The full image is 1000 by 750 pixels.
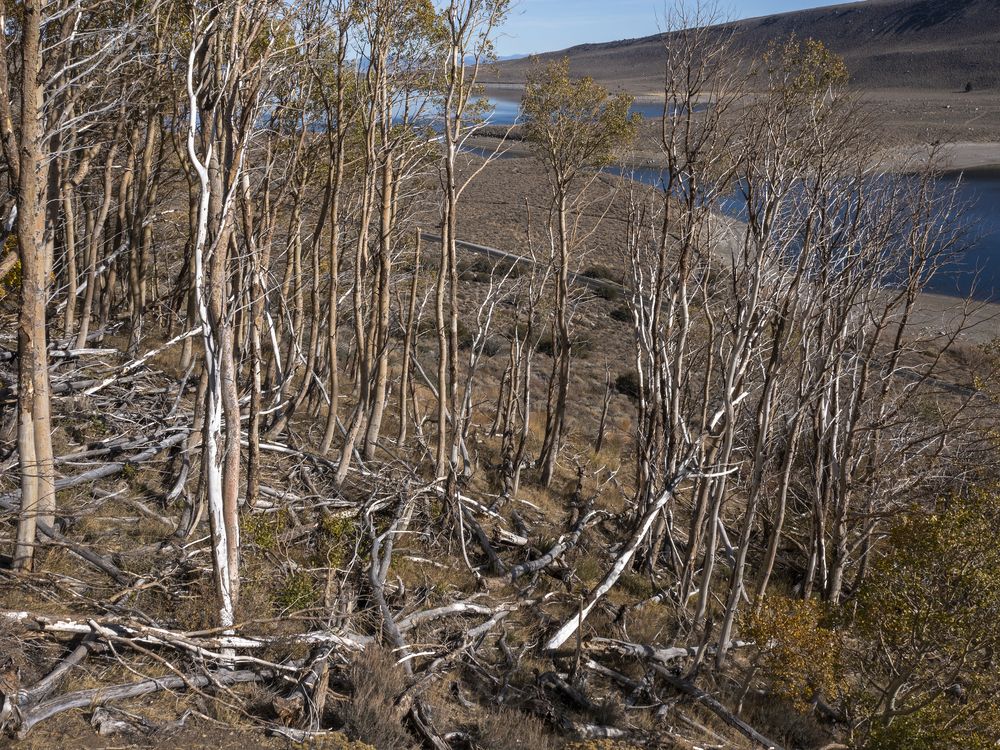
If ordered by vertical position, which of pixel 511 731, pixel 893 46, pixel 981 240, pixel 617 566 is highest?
pixel 893 46

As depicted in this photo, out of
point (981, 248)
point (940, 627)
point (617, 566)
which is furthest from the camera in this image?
point (981, 248)

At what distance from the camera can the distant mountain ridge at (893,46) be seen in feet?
369

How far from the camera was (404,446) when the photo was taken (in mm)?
12086

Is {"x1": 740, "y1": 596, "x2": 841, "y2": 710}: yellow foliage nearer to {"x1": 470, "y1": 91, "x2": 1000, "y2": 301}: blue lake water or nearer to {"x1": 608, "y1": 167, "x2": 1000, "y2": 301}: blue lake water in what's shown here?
{"x1": 470, "y1": 91, "x2": 1000, "y2": 301}: blue lake water

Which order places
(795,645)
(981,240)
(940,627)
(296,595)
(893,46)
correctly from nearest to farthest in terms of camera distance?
(940,627) < (795,645) < (296,595) < (981,240) < (893,46)

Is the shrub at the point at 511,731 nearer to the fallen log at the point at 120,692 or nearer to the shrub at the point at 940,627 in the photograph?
the fallen log at the point at 120,692

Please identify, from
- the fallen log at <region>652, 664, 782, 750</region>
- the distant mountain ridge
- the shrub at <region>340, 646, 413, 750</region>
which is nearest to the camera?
the shrub at <region>340, 646, 413, 750</region>

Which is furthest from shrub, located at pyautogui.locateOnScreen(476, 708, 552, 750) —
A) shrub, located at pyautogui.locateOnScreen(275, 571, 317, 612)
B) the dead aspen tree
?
the dead aspen tree

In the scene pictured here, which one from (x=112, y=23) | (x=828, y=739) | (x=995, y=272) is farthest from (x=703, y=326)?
(x=995, y=272)

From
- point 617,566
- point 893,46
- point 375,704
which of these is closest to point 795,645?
point 617,566

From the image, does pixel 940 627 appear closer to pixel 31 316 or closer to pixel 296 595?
pixel 296 595

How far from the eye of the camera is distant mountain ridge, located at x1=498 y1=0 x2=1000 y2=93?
369 ft

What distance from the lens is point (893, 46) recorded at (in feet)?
464

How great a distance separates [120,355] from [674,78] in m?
8.22
